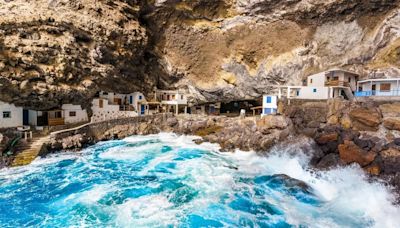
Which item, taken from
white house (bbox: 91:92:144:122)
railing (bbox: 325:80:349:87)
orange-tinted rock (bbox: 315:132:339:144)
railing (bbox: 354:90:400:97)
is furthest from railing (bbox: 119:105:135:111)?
railing (bbox: 354:90:400:97)

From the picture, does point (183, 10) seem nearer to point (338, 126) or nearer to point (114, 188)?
point (338, 126)

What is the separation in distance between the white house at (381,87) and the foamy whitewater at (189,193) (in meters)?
14.5

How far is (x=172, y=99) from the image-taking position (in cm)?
4344

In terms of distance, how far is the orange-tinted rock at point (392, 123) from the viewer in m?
23.2

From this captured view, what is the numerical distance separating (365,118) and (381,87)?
29.6 ft

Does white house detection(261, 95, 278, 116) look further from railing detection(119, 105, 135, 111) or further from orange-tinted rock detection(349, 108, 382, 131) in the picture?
railing detection(119, 105, 135, 111)

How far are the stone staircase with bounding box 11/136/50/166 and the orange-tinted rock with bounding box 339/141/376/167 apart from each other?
25.2m

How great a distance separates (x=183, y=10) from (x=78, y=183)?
3026 cm

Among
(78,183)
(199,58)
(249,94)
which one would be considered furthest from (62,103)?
(249,94)

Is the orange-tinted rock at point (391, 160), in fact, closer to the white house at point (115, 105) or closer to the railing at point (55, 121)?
the white house at point (115, 105)

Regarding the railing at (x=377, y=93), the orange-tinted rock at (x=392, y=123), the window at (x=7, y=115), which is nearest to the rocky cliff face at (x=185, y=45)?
the window at (x=7, y=115)

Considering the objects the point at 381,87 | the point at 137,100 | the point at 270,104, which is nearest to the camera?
the point at 381,87

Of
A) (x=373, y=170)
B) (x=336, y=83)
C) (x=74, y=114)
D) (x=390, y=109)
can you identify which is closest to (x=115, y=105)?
(x=74, y=114)

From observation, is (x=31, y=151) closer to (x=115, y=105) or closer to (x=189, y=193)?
(x=115, y=105)
